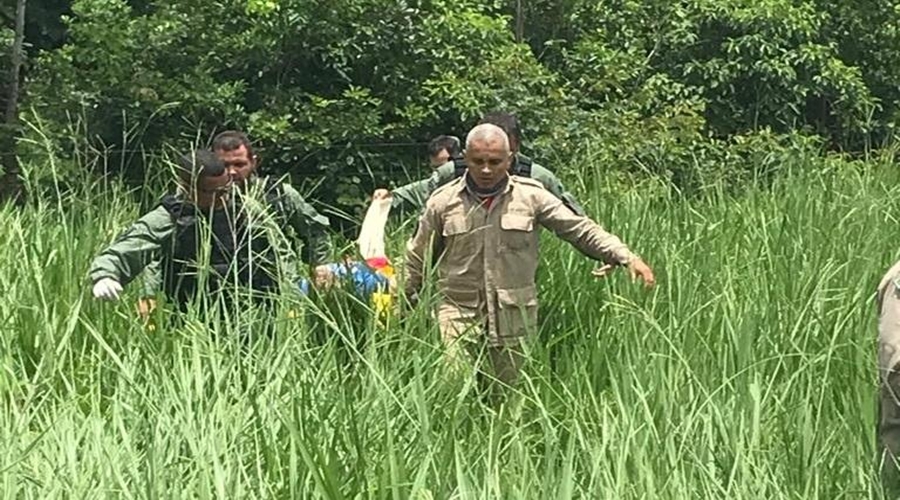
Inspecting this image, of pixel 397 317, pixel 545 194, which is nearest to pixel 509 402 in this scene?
pixel 397 317

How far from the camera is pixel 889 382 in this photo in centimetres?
252

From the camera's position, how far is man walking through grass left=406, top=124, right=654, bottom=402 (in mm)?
4387

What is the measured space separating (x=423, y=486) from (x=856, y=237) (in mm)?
2877

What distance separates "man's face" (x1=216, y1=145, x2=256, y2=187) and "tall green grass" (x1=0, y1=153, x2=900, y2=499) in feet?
1.90

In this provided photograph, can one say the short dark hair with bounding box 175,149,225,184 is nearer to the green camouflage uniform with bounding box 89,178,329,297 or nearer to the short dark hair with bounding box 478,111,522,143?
the green camouflage uniform with bounding box 89,178,329,297

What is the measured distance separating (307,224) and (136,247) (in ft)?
2.39

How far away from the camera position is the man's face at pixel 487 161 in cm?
435

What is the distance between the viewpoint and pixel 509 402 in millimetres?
3506

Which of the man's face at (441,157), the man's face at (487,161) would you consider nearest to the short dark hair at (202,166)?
the man's face at (487,161)

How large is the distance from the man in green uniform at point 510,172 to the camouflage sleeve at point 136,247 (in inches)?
47.0

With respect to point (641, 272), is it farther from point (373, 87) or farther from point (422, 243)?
point (373, 87)

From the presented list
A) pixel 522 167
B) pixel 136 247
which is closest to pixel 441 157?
pixel 522 167

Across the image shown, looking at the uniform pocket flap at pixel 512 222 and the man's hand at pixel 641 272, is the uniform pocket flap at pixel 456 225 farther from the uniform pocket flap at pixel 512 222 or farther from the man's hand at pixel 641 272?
A: the man's hand at pixel 641 272

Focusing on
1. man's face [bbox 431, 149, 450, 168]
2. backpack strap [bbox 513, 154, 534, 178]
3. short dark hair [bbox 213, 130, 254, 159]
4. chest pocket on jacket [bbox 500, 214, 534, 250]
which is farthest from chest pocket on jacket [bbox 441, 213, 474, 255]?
man's face [bbox 431, 149, 450, 168]
